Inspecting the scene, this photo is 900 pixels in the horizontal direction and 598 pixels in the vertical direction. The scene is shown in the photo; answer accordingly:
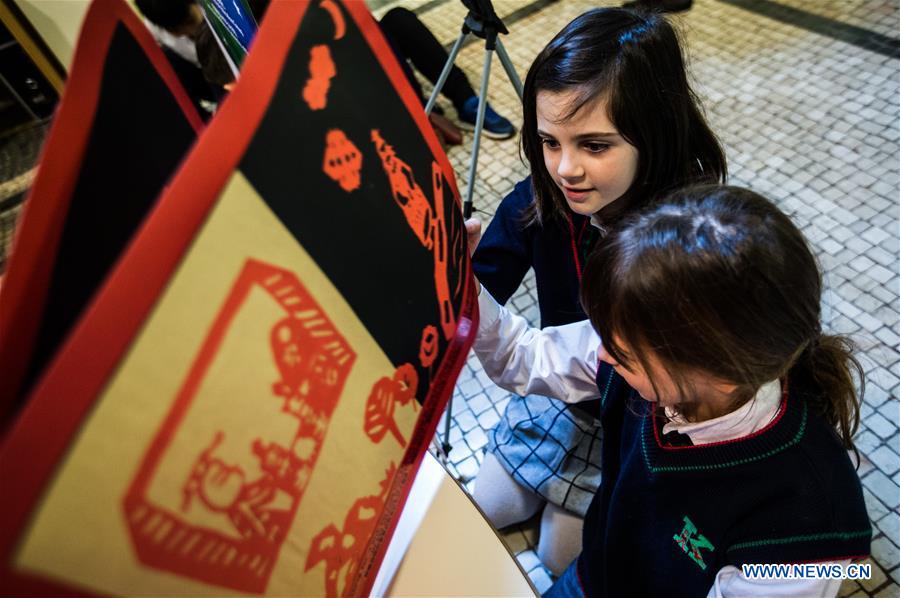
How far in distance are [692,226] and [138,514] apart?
45 cm

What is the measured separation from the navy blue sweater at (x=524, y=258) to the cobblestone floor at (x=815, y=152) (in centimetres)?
40

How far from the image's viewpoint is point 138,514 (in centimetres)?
20

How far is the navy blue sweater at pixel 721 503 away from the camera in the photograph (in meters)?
0.50

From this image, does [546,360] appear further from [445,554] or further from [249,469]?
[249,469]

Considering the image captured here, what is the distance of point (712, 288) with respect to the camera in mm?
434

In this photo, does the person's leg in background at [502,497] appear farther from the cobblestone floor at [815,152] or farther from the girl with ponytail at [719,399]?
the girl with ponytail at [719,399]

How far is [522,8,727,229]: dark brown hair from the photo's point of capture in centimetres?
65

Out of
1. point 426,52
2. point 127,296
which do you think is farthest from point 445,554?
point 426,52

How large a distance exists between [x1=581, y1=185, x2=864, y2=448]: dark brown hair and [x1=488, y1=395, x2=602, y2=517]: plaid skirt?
0.44 meters

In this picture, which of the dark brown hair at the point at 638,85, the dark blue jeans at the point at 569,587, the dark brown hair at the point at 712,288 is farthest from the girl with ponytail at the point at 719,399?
the dark brown hair at the point at 638,85

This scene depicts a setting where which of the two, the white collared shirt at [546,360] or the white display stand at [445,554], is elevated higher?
the white display stand at [445,554]

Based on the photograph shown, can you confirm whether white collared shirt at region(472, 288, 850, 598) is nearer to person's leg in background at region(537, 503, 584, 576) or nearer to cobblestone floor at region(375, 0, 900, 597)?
person's leg in background at region(537, 503, 584, 576)

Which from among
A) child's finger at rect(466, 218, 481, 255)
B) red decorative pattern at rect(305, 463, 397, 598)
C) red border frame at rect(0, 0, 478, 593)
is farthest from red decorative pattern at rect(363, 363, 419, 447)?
child's finger at rect(466, 218, 481, 255)

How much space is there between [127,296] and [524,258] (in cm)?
76
